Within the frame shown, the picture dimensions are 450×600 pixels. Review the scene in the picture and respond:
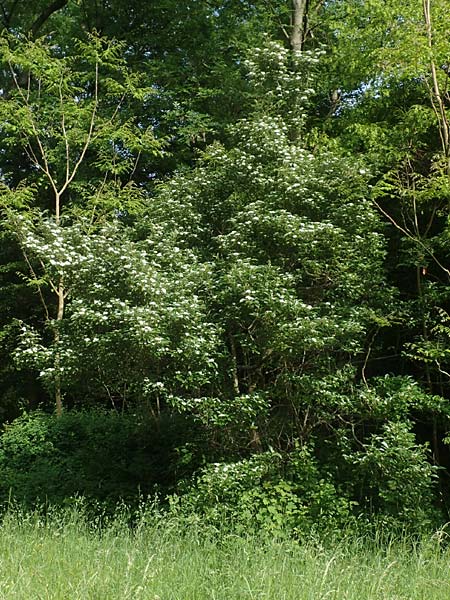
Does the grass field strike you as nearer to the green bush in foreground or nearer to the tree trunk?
the green bush in foreground

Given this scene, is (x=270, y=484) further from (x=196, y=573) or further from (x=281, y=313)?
(x=196, y=573)

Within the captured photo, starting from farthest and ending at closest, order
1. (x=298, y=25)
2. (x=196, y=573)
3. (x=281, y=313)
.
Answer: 1. (x=298, y=25)
2. (x=281, y=313)
3. (x=196, y=573)

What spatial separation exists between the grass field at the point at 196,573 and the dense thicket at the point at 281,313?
75.2 inches

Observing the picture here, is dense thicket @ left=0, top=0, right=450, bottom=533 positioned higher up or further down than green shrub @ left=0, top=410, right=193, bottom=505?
higher up

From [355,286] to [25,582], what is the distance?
5.12 meters

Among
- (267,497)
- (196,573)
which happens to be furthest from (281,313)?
(196,573)

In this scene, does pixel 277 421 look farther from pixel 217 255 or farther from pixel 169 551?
pixel 169 551

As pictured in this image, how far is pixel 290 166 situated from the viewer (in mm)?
7598

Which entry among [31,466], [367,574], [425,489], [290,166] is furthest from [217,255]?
[31,466]

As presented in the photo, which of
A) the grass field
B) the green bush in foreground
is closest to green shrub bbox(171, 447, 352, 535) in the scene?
the green bush in foreground

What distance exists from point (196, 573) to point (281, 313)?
3315mm

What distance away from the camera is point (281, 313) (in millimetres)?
6609

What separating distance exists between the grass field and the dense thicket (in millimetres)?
1910

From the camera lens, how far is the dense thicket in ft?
21.6
